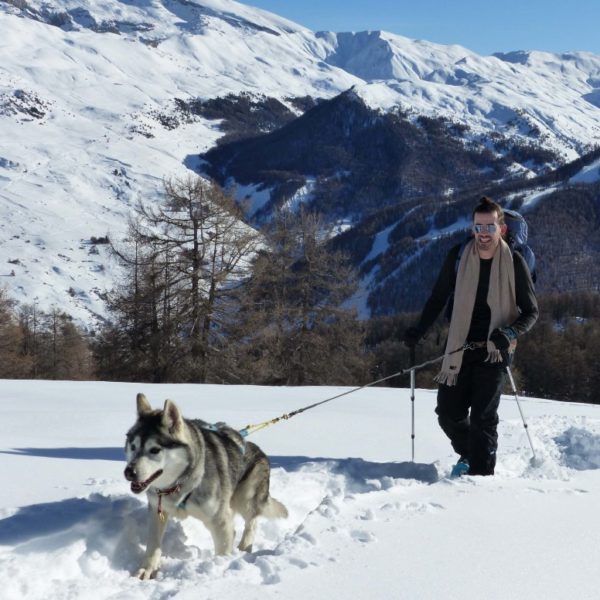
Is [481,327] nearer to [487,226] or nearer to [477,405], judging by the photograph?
[477,405]

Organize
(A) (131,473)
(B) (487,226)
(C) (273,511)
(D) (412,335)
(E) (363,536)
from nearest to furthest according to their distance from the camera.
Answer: (A) (131,473) < (E) (363,536) < (C) (273,511) < (B) (487,226) < (D) (412,335)

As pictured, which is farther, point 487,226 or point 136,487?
point 487,226

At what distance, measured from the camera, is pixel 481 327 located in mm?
5855

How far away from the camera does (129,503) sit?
492 centimetres

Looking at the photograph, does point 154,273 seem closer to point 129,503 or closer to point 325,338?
point 325,338

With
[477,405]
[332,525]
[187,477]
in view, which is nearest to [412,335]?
[477,405]

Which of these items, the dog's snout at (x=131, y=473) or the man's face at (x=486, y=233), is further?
the man's face at (x=486, y=233)

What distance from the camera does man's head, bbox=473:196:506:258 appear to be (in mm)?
5527

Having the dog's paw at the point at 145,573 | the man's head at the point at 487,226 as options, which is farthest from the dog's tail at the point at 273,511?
the man's head at the point at 487,226

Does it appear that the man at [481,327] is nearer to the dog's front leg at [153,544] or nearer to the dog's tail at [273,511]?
the dog's tail at [273,511]

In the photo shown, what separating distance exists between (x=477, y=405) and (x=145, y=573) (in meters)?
3.03

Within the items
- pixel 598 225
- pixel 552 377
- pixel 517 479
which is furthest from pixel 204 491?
pixel 598 225

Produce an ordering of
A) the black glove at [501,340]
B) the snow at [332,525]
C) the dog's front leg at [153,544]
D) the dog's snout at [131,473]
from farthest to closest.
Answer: the black glove at [501,340] < the dog's front leg at [153,544] < the dog's snout at [131,473] < the snow at [332,525]

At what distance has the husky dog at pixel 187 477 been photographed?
13.3 ft
